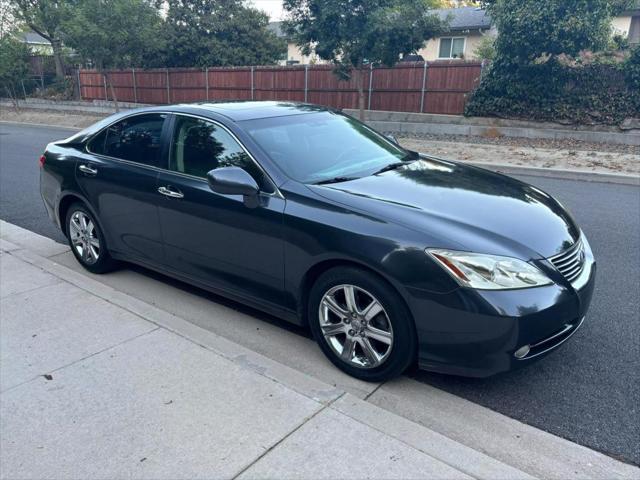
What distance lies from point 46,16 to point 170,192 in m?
32.7

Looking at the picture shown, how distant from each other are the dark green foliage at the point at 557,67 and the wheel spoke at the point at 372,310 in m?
14.0

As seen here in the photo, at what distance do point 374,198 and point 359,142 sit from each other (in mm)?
1201

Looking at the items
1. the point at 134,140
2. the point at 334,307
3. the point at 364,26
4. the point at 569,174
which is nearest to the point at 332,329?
the point at 334,307

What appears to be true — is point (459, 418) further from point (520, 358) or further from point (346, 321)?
point (346, 321)

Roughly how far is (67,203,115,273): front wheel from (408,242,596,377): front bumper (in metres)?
3.24

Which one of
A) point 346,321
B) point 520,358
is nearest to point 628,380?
point 520,358

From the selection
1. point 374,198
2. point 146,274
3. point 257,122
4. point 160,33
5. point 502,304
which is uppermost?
point 160,33

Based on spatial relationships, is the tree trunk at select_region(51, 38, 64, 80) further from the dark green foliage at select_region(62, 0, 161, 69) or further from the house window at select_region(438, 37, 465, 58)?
the house window at select_region(438, 37, 465, 58)

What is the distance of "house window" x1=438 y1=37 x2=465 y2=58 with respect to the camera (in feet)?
97.8

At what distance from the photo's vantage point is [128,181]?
4.54 metres

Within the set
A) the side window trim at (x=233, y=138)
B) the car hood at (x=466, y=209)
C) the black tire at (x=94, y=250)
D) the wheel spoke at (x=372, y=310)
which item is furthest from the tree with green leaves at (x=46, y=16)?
the wheel spoke at (x=372, y=310)

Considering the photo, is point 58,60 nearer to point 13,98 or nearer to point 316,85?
point 13,98

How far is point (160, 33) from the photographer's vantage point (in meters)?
27.0

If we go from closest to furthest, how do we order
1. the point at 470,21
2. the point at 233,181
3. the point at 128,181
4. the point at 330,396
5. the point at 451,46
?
the point at 330,396, the point at 233,181, the point at 128,181, the point at 470,21, the point at 451,46
